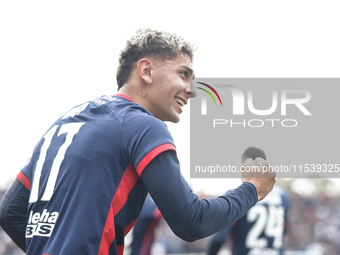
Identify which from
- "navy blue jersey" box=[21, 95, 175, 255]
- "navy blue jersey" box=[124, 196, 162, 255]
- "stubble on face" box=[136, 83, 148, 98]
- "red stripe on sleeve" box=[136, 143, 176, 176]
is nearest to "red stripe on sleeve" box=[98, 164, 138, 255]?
"navy blue jersey" box=[21, 95, 175, 255]

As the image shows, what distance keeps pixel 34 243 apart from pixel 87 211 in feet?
1.36

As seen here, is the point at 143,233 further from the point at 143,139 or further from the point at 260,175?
the point at 143,139

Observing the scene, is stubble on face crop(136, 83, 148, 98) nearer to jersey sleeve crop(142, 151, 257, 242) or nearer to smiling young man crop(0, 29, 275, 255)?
smiling young man crop(0, 29, 275, 255)

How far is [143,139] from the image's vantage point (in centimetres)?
200

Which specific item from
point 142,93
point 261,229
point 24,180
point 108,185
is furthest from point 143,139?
point 261,229

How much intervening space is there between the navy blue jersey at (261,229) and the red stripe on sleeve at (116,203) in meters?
3.45

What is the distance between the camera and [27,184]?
2512 mm

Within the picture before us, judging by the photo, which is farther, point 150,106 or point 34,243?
point 150,106

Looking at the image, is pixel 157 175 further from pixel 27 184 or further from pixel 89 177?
pixel 27 184

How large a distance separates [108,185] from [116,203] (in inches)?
4.2

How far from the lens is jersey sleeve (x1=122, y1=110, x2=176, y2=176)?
1960 millimetres

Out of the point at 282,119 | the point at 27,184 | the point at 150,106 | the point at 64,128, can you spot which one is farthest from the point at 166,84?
the point at 282,119

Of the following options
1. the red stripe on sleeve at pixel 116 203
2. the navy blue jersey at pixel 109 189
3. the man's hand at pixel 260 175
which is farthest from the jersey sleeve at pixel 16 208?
the man's hand at pixel 260 175

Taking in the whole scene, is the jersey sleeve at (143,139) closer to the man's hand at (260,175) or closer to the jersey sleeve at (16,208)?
the man's hand at (260,175)
